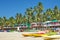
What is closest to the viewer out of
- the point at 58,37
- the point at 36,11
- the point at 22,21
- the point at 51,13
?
the point at 58,37

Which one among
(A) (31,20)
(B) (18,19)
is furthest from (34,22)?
(B) (18,19)

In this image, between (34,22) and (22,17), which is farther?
(22,17)

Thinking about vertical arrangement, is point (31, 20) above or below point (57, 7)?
below

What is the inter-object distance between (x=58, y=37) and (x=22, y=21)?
302ft

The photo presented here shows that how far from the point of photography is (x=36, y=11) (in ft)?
272

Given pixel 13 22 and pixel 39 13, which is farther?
pixel 13 22

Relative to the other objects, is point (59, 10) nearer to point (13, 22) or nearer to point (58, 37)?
point (13, 22)

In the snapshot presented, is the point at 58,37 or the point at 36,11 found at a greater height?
the point at 36,11

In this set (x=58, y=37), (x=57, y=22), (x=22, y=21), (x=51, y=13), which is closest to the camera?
(x=58, y=37)

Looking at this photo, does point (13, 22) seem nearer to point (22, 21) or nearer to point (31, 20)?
point (22, 21)

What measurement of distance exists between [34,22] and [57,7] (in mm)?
12928

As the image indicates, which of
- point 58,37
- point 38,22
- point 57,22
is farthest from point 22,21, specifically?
point 58,37

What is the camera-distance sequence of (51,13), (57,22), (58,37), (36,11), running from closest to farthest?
1. (58,37)
2. (57,22)
3. (36,11)
4. (51,13)

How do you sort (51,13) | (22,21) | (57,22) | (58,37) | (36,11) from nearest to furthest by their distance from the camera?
(58,37) → (57,22) → (36,11) → (51,13) → (22,21)
